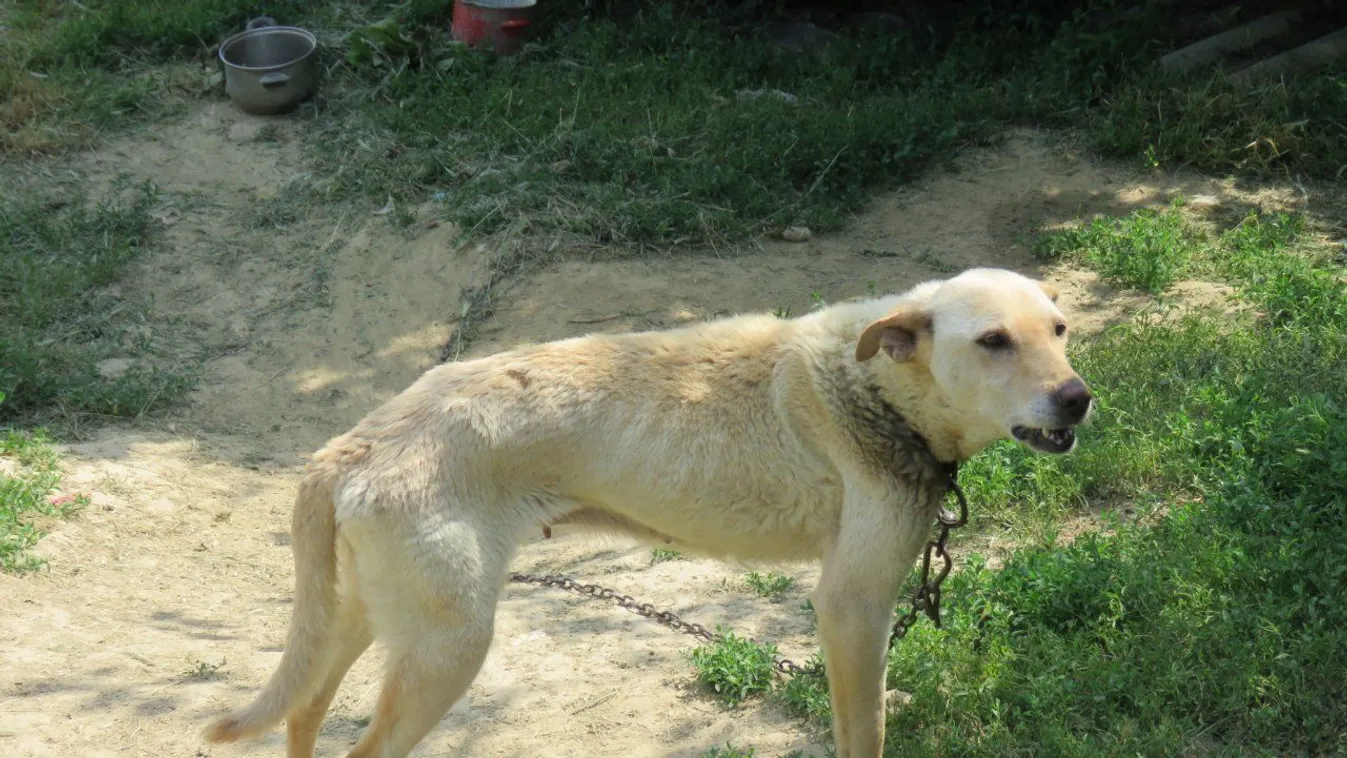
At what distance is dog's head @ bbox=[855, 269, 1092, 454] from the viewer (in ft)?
13.1

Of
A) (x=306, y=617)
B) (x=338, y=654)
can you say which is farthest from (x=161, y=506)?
(x=306, y=617)

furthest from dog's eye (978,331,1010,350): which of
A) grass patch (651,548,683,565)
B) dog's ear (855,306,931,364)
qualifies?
grass patch (651,548,683,565)

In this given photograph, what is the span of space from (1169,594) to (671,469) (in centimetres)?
200

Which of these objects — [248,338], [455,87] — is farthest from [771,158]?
[248,338]

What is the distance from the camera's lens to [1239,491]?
17.6ft

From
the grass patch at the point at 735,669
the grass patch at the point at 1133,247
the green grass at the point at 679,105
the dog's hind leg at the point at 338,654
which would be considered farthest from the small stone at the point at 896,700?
the green grass at the point at 679,105

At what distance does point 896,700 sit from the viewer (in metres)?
4.84

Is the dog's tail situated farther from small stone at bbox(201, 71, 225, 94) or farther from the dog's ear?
small stone at bbox(201, 71, 225, 94)

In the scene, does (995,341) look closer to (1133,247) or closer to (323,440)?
(1133,247)

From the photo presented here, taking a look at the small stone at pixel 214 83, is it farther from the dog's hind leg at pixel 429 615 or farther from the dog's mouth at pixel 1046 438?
the dog's mouth at pixel 1046 438

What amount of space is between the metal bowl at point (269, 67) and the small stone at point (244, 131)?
0.48ft

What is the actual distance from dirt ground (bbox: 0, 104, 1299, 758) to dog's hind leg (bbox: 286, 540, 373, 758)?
500 mm

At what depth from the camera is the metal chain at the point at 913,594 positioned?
4.54 metres

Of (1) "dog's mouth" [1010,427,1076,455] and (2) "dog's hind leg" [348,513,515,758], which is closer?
(2) "dog's hind leg" [348,513,515,758]
